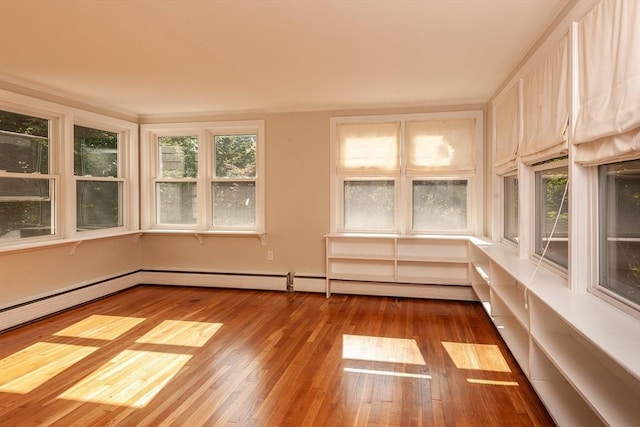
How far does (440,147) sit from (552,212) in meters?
2.11

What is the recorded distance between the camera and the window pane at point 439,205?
15.5 feet

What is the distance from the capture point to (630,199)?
5.88 feet

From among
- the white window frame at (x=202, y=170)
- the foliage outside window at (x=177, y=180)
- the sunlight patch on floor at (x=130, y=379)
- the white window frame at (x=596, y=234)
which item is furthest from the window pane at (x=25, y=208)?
the white window frame at (x=596, y=234)

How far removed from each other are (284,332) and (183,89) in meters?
2.73

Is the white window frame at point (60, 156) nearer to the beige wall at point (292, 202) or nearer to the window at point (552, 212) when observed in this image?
the beige wall at point (292, 202)

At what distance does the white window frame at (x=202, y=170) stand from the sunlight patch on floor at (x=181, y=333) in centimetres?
156

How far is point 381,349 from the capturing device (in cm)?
319

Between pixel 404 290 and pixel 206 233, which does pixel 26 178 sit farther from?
pixel 404 290

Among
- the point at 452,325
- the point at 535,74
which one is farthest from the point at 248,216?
the point at 535,74

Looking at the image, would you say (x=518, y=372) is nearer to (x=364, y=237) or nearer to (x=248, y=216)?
(x=364, y=237)

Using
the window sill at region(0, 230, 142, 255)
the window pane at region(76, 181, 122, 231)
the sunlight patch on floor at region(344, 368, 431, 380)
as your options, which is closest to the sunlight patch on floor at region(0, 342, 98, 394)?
the window sill at region(0, 230, 142, 255)

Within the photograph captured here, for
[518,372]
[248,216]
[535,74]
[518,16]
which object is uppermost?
[518,16]

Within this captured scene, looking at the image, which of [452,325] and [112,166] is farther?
[112,166]

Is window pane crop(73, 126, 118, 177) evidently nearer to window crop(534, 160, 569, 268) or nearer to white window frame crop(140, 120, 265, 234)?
white window frame crop(140, 120, 265, 234)
